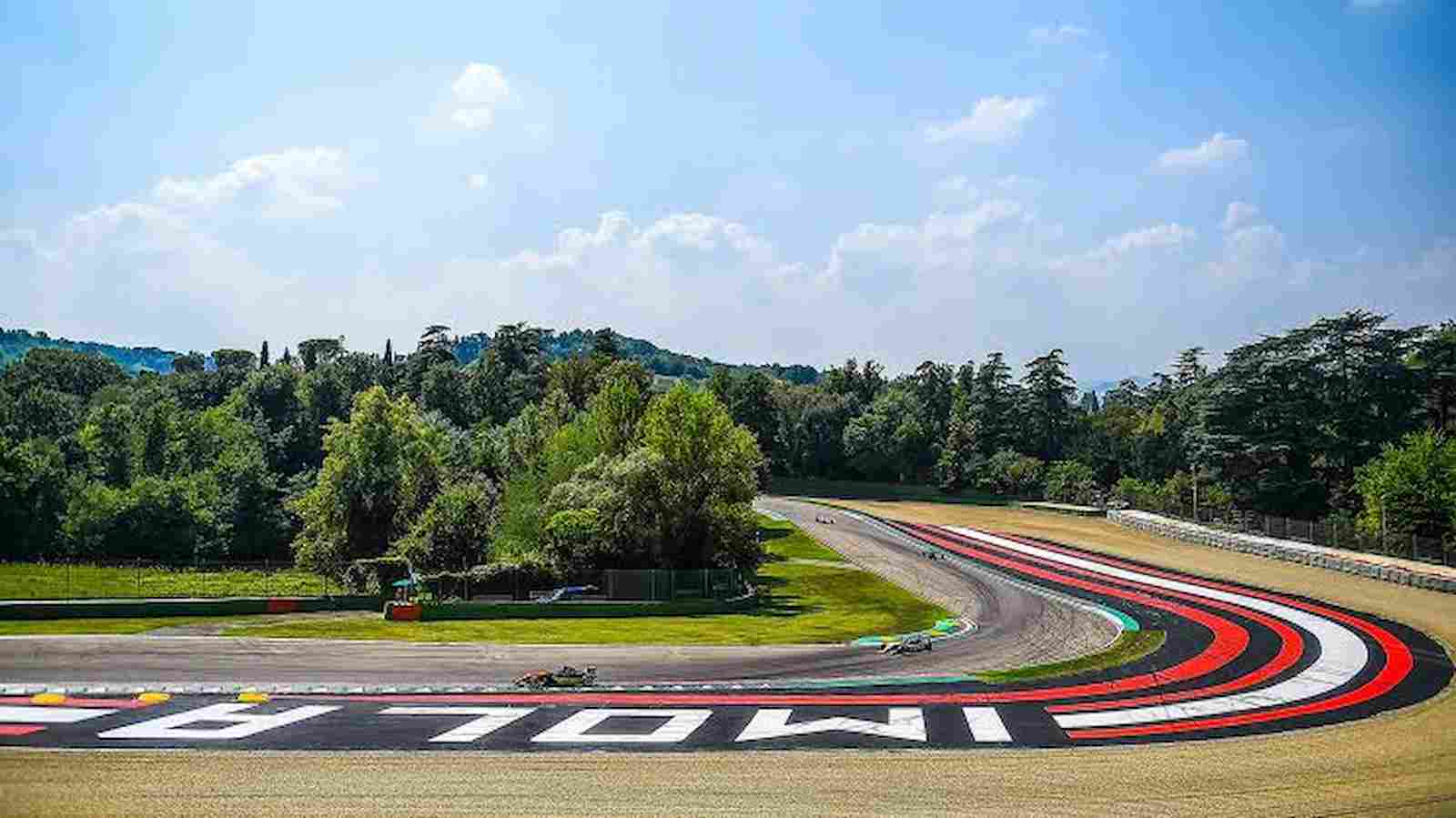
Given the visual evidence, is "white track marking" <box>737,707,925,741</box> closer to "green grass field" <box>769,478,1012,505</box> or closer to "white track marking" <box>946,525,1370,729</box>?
"white track marking" <box>946,525,1370,729</box>

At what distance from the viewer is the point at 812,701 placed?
98.2 feet

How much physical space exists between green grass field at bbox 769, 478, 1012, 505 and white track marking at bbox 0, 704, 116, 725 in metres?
112

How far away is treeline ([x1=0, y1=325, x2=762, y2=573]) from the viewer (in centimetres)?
5956

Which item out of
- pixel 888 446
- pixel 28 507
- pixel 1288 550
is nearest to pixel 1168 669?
pixel 1288 550

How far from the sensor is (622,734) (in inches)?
1014

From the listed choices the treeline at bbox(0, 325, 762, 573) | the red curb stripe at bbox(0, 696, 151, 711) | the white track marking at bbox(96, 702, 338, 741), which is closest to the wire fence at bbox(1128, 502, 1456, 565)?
the treeline at bbox(0, 325, 762, 573)

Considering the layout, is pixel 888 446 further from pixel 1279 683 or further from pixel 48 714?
pixel 48 714

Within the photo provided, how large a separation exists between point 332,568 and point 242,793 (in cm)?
5485

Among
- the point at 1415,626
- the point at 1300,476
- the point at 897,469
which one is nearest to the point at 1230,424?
the point at 1300,476

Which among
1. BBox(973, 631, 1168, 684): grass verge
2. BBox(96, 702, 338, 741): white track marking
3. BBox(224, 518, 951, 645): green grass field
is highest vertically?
BBox(96, 702, 338, 741): white track marking

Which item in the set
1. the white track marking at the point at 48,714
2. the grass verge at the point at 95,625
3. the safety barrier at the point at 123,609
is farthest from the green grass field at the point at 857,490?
the white track marking at the point at 48,714

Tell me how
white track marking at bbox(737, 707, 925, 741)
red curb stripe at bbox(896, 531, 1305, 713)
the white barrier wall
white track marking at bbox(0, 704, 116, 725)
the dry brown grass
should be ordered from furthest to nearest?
the white barrier wall → red curb stripe at bbox(896, 531, 1305, 713) → white track marking at bbox(0, 704, 116, 725) → white track marking at bbox(737, 707, 925, 741) → the dry brown grass

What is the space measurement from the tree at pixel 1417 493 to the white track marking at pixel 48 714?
7074cm

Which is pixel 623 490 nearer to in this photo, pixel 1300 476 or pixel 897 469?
pixel 1300 476
